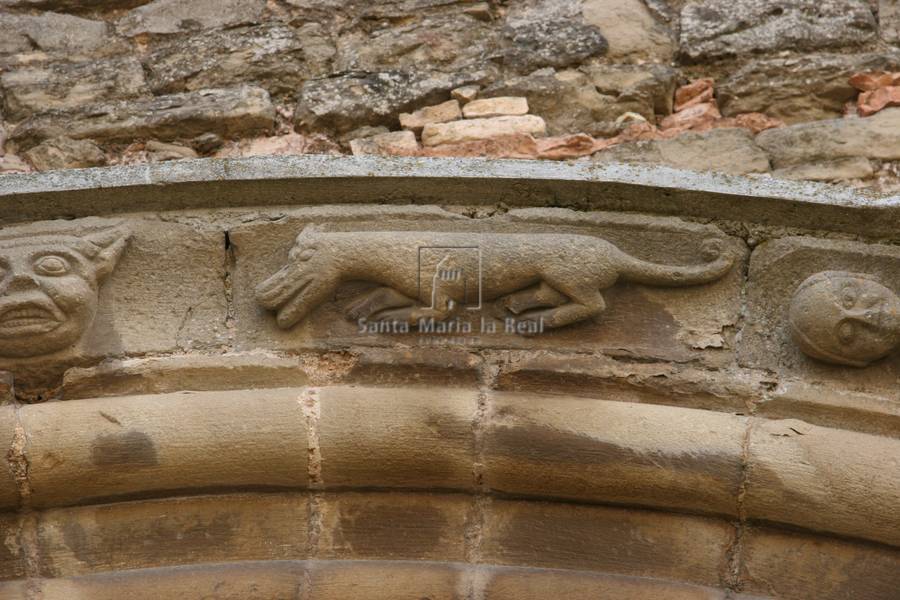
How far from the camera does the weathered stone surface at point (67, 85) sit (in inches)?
156

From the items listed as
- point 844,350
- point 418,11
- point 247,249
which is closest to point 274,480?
→ point 247,249

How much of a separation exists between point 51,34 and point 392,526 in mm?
2030

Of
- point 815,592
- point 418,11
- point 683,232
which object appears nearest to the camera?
point 815,592

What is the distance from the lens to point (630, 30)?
13.3ft

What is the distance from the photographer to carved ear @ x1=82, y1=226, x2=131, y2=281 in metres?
3.25

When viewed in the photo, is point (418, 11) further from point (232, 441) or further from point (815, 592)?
point (815, 592)

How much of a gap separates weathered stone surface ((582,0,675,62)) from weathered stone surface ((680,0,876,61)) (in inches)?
2.5

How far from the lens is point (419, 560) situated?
3115mm

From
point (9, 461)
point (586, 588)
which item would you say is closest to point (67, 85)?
point (9, 461)

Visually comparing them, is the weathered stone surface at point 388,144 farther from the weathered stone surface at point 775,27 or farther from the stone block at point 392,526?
the stone block at point 392,526

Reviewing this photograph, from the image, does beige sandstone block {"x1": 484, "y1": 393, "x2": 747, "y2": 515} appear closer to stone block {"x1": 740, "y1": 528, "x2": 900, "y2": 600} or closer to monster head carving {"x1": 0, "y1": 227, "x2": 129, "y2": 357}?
stone block {"x1": 740, "y1": 528, "x2": 900, "y2": 600}

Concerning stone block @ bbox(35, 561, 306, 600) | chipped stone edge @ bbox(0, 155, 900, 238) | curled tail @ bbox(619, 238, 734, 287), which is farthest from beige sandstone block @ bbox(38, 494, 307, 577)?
curled tail @ bbox(619, 238, 734, 287)

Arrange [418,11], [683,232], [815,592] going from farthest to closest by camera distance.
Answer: [418,11] < [683,232] < [815,592]

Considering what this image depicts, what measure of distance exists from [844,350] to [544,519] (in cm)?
79
